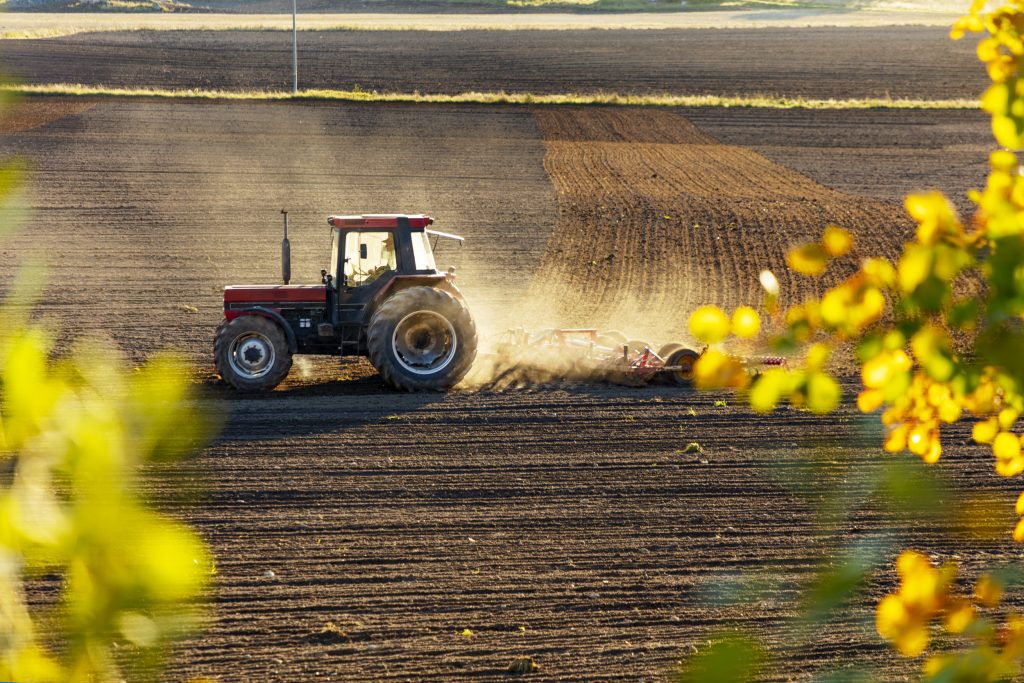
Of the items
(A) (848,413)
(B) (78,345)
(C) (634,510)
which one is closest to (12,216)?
(B) (78,345)

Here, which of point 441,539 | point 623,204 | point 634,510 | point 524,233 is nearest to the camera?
point 441,539

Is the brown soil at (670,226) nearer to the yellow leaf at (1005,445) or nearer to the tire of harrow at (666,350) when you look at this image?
the tire of harrow at (666,350)

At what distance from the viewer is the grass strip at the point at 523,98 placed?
32719mm

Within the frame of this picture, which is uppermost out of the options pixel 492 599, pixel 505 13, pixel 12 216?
pixel 505 13

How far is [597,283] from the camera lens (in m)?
17.5

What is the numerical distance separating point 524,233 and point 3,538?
64.5 feet

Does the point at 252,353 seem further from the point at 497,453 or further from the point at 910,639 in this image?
the point at 910,639

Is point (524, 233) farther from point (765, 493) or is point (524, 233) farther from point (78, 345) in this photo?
point (78, 345)

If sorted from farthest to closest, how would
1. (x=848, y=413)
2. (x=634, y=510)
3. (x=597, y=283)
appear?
(x=597, y=283), (x=848, y=413), (x=634, y=510)

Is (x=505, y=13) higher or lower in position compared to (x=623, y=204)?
higher

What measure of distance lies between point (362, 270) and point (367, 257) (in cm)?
14

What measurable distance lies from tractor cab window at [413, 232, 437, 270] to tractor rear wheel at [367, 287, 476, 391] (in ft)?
1.49

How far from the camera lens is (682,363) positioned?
1219 cm

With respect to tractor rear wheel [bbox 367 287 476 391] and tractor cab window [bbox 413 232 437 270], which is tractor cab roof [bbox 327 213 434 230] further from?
tractor rear wheel [bbox 367 287 476 391]
